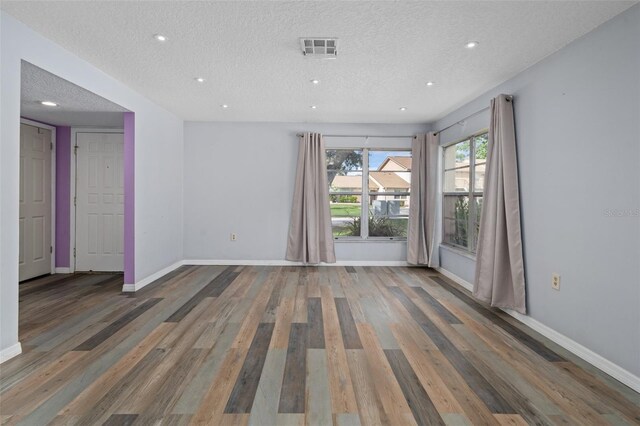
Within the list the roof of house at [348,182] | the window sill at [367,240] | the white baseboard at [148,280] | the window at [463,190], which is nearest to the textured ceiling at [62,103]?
the white baseboard at [148,280]

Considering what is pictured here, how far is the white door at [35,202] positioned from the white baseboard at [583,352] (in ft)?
19.4

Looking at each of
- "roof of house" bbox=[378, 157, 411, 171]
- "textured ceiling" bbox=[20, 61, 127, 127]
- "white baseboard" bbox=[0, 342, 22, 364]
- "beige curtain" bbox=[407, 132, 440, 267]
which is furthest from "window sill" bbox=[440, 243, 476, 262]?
"textured ceiling" bbox=[20, 61, 127, 127]

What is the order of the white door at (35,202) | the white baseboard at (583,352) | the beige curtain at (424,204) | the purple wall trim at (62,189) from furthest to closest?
the beige curtain at (424,204) < the purple wall trim at (62,189) < the white door at (35,202) < the white baseboard at (583,352)

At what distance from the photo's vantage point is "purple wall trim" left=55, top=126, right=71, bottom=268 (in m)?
4.65

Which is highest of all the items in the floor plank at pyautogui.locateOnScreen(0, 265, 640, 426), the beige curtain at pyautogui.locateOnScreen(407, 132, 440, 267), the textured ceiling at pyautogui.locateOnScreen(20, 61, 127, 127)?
the textured ceiling at pyautogui.locateOnScreen(20, 61, 127, 127)

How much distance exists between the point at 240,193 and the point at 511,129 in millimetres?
3888

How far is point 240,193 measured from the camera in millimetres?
5277

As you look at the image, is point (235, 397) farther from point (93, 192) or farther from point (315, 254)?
point (93, 192)

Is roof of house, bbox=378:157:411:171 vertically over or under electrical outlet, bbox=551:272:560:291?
over

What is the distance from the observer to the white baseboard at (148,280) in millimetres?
3814

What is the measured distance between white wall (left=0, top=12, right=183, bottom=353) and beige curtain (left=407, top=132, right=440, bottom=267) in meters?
3.76

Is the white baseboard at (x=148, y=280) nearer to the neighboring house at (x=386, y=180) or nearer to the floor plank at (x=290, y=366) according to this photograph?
the floor plank at (x=290, y=366)

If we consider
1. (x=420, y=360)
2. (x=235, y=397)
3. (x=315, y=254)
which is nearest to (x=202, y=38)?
(x=235, y=397)

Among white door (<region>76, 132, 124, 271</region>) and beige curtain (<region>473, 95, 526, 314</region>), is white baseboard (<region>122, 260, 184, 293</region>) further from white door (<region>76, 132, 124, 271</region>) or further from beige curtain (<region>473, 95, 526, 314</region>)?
beige curtain (<region>473, 95, 526, 314</region>)
